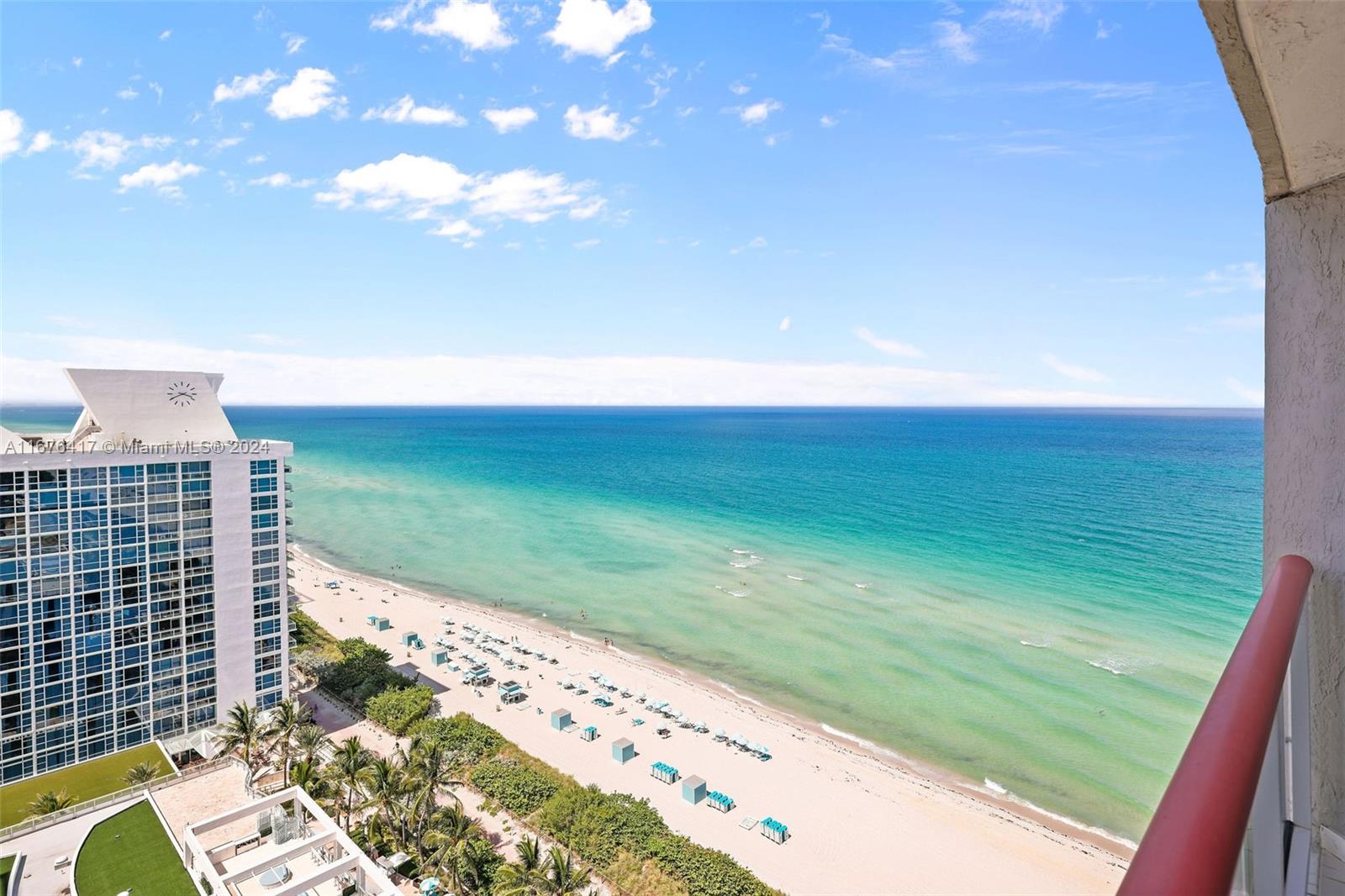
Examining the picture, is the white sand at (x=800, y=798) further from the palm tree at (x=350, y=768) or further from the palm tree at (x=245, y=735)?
the palm tree at (x=245, y=735)

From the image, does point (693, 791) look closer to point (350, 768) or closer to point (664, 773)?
point (664, 773)

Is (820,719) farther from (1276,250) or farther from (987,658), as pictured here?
(1276,250)

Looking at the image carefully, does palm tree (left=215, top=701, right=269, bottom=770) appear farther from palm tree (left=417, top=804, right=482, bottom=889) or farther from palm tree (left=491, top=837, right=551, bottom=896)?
palm tree (left=491, top=837, right=551, bottom=896)

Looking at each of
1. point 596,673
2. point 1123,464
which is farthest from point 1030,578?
point 1123,464

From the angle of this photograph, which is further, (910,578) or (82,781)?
(910,578)

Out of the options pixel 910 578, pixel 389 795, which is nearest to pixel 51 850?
pixel 389 795

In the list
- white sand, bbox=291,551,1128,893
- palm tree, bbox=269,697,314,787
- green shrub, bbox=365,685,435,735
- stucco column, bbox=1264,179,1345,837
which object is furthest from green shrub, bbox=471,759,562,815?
stucco column, bbox=1264,179,1345,837

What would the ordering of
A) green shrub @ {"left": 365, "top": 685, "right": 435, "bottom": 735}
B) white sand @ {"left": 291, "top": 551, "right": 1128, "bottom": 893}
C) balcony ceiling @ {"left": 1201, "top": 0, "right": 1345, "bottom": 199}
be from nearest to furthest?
balcony ceiling @ {"left": 1201, "top": 0, "right": 1345, "bottom": 199}
white sand @ {"left": 291, "top": 551, "right": 1128, "bottom": 893}
green shrub @ {"left": 365, "top": 685, "right": 435, "bottom": 735}
